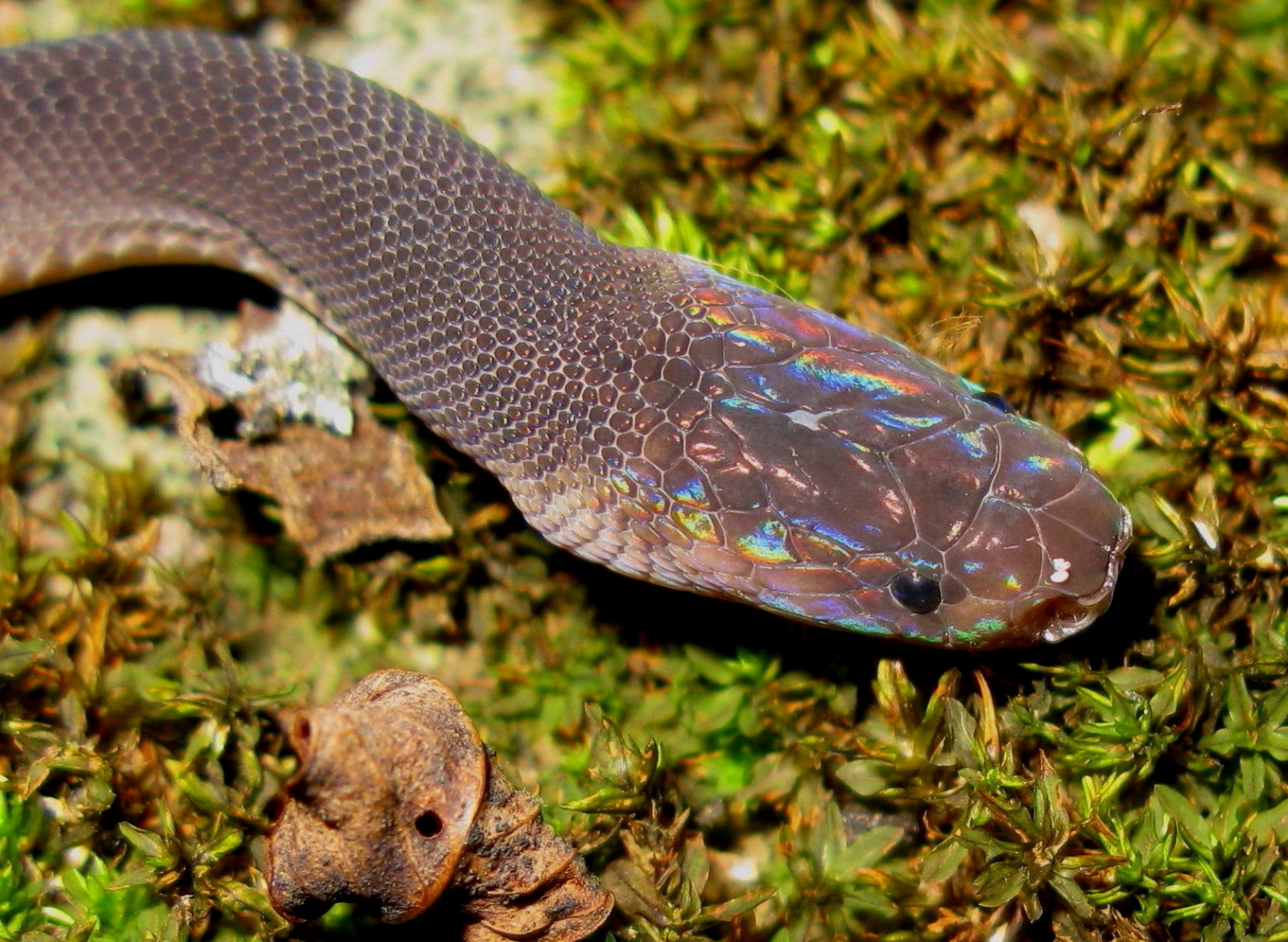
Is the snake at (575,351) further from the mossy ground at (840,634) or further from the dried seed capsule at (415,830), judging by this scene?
the dried seed capsule at (415,830)

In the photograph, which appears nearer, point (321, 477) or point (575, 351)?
point (575, 351)

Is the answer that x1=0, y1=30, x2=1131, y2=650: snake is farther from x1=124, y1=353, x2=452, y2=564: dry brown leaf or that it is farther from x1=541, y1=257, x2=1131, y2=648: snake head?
x1=124, y1=353, x2=452, y2=564: dry brown leaf

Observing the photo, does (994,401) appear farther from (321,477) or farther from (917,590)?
(321,477)

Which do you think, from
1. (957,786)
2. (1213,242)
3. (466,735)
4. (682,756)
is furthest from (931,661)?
(1213,242)

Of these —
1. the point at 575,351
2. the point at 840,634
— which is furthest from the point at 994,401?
the point at 575,351

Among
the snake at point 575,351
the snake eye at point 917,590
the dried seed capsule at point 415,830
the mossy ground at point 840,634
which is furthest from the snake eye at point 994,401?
the dried seed capsule at point 415,830

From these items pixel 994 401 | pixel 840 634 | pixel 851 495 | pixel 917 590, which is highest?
pixel 994 401

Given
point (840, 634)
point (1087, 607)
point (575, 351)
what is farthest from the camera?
point (840, 634)
